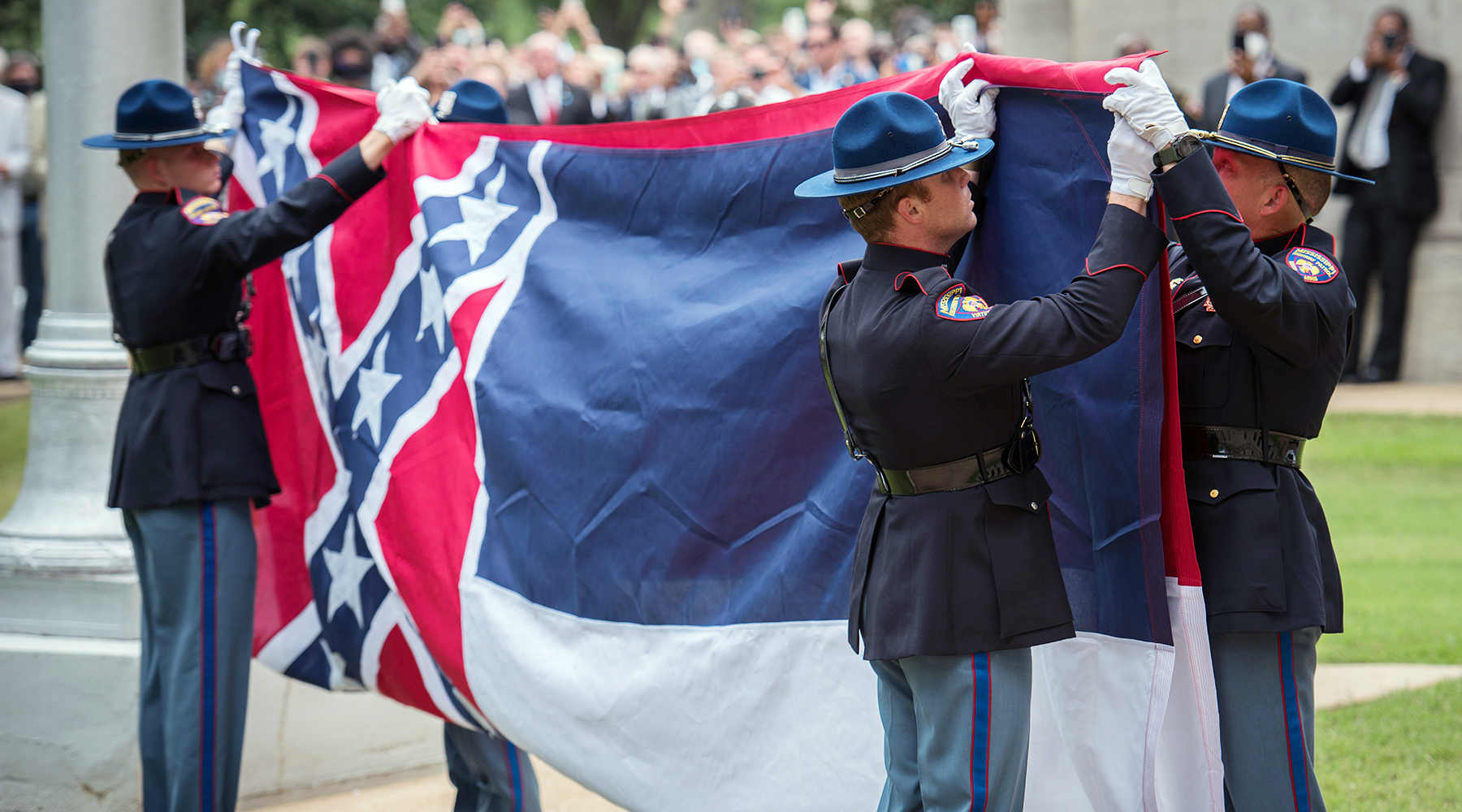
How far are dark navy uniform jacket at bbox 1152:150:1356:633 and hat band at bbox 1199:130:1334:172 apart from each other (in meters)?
0.15

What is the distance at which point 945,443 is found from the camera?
2645 mm

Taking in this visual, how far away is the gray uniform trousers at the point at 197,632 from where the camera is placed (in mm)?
3943

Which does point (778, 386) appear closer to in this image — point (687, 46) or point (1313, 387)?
point (1313, 387)

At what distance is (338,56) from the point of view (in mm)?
7680

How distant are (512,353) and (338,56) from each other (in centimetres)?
447

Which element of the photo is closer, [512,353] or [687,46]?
[512,353]

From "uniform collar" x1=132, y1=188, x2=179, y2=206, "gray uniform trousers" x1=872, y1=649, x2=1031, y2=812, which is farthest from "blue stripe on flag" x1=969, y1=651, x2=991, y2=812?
"uniform collar" x1=132, y1=188, x2=179, y2=206

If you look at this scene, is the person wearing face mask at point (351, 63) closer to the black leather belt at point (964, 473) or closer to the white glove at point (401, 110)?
the white glove at point (401, 110)

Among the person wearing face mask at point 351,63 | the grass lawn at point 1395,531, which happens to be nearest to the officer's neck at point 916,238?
Answer: the grass lawn at point 1395,531

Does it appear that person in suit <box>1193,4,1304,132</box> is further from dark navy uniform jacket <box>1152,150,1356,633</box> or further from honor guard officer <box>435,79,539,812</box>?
dark navy uniform jacket <box>1152,150,1356,633</box>

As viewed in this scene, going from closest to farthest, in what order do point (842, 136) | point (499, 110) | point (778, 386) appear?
point (842, 136), point (778, 386), point (499, 110)

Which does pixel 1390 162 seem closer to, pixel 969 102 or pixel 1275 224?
pixel 1275 224

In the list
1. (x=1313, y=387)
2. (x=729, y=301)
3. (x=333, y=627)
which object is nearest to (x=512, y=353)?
(x=729, y=301)

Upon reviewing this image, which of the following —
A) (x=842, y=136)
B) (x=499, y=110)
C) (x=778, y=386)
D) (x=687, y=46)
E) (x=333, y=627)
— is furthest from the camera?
(x=687, y=46)
